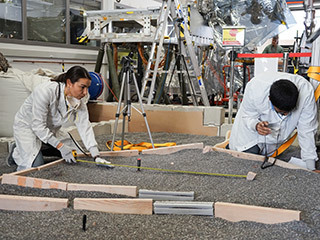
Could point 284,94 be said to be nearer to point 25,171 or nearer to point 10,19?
point 25,171

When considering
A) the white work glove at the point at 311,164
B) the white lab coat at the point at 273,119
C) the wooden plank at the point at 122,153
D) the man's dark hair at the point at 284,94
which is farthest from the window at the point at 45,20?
the white work glove at the point at 311,164

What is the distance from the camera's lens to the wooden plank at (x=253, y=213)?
175 cm

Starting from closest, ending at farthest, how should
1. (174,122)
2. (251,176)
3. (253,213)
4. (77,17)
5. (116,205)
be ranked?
1. (253,213)
2. (116,205)
3. (251,176)
4. (174,122)
5. (77,17)

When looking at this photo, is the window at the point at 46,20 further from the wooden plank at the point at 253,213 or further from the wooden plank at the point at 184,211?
the wooden plank at the point at 253,213

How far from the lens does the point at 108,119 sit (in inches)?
187

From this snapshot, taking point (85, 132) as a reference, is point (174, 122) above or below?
below

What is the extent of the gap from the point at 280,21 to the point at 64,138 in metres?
5.03

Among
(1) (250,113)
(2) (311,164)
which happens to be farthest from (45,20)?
(2) (311,164)

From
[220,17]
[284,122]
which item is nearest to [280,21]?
[220,17]

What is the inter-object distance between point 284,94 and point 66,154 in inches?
64.3

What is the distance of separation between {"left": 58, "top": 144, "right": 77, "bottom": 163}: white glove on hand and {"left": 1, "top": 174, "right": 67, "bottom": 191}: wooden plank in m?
0.42

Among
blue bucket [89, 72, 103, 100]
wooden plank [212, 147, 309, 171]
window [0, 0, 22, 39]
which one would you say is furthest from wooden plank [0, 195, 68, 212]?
window [0, 0, 22, 39]

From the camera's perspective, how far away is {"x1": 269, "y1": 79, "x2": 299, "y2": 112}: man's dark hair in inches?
91.8

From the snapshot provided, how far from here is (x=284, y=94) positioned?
7.64ft
